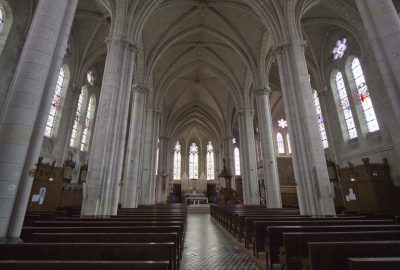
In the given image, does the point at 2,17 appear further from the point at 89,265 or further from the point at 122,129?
the point at 89,265

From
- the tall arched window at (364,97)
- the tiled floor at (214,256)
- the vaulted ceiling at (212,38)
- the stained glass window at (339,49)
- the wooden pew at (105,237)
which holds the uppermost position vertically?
the vaulted ceiling at (212,38)

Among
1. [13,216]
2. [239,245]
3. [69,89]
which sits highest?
[69,89]

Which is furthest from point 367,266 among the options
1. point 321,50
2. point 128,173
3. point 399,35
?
point 321,50

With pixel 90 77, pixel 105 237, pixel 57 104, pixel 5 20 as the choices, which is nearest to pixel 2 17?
pixel 5 20

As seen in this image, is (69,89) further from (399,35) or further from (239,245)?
(399,35)

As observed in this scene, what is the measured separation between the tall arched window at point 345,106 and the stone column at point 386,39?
998cm

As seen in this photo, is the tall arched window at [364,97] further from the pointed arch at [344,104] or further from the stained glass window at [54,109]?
the stained glass window at [54,109]

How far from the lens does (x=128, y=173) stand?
12281mm

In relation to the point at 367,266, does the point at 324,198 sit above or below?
above

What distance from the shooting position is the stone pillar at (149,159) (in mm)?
16172

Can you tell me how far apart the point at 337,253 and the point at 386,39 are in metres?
5.60

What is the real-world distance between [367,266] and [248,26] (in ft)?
52.7

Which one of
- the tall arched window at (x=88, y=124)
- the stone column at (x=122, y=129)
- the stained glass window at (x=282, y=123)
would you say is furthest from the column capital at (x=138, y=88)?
the stained glass window at (x=282, y=123)

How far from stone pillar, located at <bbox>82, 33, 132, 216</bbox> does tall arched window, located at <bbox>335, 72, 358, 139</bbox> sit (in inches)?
561
